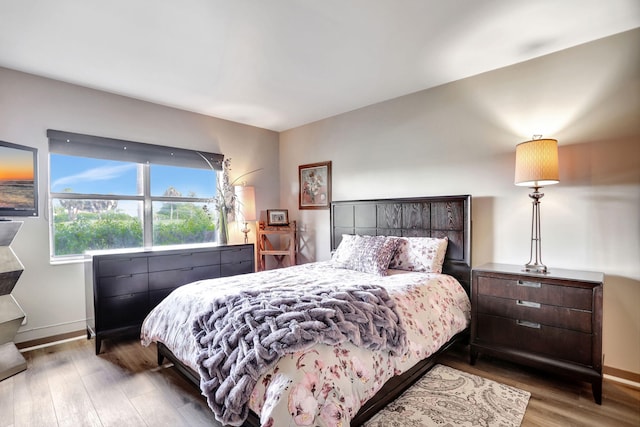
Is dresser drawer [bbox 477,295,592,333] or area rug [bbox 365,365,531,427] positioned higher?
dresser drawer [bbox 477,295,592,333]

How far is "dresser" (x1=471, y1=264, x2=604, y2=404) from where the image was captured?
6.82 ft

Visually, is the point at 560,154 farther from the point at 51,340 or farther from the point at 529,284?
the point at 51,340

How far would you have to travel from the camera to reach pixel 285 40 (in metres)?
2.38

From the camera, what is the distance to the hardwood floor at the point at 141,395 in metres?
1.87

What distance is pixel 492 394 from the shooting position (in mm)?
2121

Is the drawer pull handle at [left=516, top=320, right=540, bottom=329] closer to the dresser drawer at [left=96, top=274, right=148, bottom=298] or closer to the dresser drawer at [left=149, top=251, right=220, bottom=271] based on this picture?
the dresser drawer at [left=149, top=251, right=220, bottom=271]

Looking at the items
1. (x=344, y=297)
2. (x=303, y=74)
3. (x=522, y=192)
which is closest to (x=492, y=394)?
(x=344, y=297)

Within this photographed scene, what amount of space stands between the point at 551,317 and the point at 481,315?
47cm

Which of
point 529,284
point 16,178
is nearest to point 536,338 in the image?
point 529,284

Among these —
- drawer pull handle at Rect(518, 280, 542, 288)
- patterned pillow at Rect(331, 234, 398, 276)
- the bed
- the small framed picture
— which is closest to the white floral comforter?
the bed

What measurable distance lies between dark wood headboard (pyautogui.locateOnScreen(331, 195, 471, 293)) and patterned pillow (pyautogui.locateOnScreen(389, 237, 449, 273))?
0.41ft

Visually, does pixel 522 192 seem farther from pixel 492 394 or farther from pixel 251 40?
pixel 251 40

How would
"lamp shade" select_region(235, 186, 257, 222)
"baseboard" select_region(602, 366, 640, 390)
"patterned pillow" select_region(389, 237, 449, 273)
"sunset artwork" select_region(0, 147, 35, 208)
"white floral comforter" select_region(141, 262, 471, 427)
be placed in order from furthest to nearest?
"lamp shade" select_region(235, 186, 257, 222), "patterned pillow" select_region(389, 237, 449, 273), "sunset artwork" select_region(0, 147, 35, 208), "baseboard" select_region(602, 366, 640, 390), "white floral comforter" select_region(141, 262, 471, 427)

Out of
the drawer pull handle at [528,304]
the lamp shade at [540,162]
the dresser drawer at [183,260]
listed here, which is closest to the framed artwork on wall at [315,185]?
the dresser drawer at [183,260]
